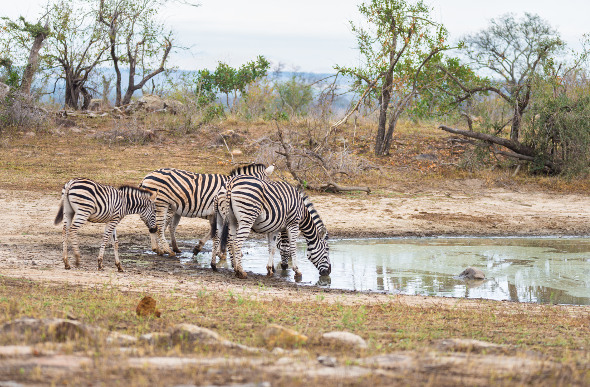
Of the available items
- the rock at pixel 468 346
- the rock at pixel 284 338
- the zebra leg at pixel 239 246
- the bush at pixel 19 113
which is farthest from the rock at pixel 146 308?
the bush at pixel 19 113

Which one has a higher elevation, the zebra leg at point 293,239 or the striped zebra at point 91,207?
the striped zebra at point 91,207

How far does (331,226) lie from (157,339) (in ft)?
30.6

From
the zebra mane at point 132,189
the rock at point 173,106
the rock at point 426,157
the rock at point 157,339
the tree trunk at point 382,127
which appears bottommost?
the rock at point 157,339

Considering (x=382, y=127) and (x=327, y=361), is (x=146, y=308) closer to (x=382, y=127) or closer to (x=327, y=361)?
(x=327, y=361)

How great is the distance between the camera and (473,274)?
411 inches

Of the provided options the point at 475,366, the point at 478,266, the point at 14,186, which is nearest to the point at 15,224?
the point at 14,186

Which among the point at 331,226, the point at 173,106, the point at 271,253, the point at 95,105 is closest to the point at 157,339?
the point at 271,253

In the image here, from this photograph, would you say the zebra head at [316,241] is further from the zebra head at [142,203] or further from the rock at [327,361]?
the rock at [327,361]

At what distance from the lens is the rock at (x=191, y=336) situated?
5051 mm

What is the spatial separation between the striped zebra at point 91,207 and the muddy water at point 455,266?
166cm

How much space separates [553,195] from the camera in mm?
17094

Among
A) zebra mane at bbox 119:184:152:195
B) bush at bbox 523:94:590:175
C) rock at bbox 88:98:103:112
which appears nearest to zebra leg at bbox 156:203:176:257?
zebra mane at bbox 119:184:152:195

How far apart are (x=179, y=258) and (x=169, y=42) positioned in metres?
18.4

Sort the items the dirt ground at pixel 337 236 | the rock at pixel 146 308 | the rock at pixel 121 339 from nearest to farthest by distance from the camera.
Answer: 1. the dirt ground at pixel 337 236
2. the rock at pixel 121 339
3. the rock at pixel 146 308
